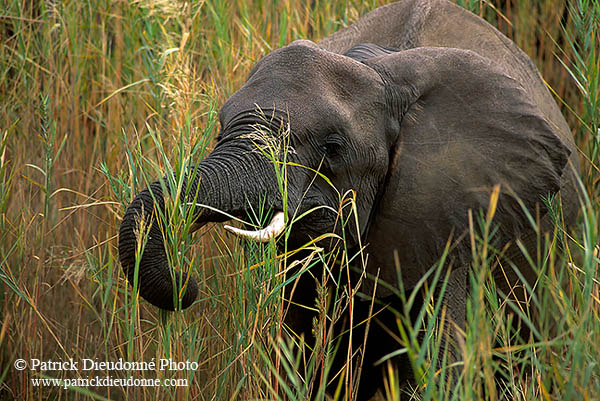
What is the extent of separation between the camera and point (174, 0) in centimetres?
377

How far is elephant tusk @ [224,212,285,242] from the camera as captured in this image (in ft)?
7.42

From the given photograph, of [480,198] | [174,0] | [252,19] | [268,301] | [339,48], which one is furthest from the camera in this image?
[252,19]

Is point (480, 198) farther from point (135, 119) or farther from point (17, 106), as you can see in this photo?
point (17, 106)

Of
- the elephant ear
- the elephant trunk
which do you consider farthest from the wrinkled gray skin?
the elephant trunk

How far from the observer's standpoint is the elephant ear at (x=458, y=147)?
2.78 metres

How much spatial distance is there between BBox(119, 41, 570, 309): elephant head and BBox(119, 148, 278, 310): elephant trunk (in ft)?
0.41

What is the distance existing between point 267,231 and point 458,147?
814 mm

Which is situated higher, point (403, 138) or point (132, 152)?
point (403, 138)

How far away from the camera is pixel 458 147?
2.81 meters

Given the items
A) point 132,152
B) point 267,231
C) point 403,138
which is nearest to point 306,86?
point 403,138

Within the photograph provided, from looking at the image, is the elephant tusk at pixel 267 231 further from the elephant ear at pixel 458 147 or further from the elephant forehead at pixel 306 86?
the elephant ear at pixel 458 147

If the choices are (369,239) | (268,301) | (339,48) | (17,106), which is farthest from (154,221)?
(17,106)

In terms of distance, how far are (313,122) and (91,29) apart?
206 cm

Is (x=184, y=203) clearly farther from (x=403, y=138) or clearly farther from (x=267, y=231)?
(x=403, y=138)
